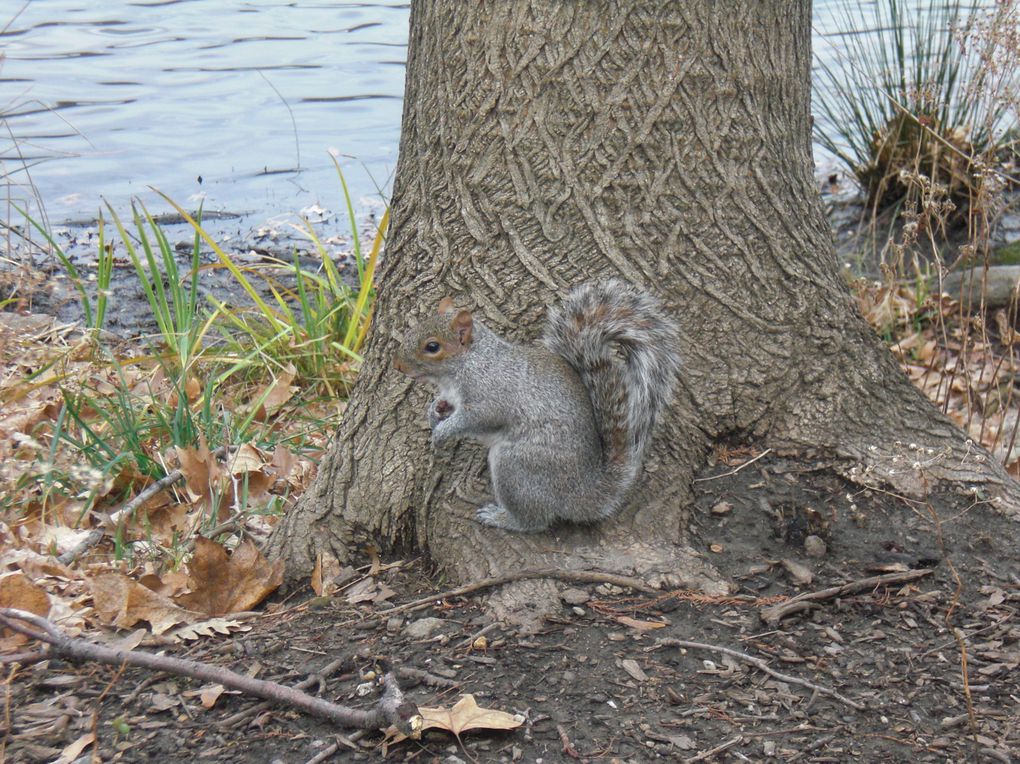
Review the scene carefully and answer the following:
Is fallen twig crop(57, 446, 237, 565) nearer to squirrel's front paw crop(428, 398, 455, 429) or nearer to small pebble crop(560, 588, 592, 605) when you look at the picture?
squirrel's front paw crop(428, 398, 455, 429)

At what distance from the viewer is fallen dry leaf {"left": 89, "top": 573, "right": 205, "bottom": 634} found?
2.41 metres

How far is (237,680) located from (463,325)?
0.95 metres

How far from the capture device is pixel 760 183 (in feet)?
8.52

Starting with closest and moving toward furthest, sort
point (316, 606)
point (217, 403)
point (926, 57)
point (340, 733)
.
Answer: point (340, 733), point (316, 606), point (217, 403), point (926, 57)

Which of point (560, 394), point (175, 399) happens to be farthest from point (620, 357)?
point (175, 399)

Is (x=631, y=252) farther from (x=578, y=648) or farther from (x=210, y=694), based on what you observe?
(x=210, y=694)

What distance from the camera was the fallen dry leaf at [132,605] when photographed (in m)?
2.41

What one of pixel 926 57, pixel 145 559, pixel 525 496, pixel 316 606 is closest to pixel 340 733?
pixel 316 606

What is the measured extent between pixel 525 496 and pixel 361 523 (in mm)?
430

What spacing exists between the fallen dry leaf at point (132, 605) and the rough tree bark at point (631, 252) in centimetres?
34

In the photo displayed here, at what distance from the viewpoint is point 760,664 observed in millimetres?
2158

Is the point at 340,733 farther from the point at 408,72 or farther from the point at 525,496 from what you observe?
the point at 408,72

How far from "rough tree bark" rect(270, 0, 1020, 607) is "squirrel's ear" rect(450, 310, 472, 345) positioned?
0.09 metres

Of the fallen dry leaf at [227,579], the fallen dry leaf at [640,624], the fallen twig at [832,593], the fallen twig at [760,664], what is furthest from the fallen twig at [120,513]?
the fallen twig at [832,593]
